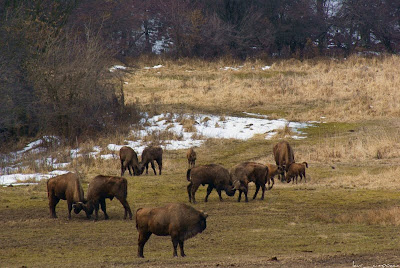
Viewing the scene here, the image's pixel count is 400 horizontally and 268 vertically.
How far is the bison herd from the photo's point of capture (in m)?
11.5

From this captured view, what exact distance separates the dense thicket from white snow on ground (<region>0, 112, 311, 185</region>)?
202 centimetres

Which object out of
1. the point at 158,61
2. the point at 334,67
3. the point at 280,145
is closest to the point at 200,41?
the point at 158,61

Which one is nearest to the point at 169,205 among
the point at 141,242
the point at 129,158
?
the point at 141,242

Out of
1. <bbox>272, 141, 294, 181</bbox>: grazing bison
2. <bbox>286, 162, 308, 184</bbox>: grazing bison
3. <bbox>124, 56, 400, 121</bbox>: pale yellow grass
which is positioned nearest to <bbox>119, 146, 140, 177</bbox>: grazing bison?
<bbox>272, 141, 294, 181</bbox>: grazing bison

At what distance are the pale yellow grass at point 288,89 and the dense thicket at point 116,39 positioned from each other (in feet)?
14.2

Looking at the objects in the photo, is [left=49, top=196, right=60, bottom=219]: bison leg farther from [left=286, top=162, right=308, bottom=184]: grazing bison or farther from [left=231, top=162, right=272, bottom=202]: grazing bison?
[left=286, top=162, right=308, bottom=184]: grazing bison

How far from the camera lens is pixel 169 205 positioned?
38.2 ft

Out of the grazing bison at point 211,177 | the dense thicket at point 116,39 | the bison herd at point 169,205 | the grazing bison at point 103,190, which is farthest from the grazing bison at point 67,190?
the dense thicket at point 116,39

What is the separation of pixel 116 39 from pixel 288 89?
24.9 m

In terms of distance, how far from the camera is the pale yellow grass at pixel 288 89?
37719 millimetres

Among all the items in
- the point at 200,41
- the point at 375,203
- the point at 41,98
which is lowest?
the point at 375,203

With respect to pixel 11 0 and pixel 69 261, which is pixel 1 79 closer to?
pixel 11 0

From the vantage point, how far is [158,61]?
5669cm

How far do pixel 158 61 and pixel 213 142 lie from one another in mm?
26918
